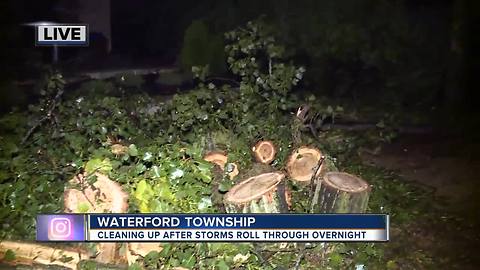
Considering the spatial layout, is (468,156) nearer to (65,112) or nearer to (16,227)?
(65,112)

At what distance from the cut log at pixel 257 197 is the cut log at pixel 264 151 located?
0.11 meters

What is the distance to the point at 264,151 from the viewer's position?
3293mm

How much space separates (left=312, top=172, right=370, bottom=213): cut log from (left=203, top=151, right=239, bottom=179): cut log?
42cm

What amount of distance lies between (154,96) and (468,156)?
1.50 m

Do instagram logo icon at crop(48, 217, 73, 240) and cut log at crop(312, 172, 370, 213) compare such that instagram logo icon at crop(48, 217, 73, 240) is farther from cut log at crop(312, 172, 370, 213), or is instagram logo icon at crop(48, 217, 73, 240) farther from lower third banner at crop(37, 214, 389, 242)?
cut log at crop(312, 172, 370, 213)

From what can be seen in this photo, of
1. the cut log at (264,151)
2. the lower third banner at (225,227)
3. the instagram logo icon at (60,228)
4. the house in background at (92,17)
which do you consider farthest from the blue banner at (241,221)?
the house in background at (92,17)

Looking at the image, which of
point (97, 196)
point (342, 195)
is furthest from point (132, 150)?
point (342, 195)

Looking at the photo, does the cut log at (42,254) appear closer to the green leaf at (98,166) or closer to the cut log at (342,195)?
the green leaf at (98,166)

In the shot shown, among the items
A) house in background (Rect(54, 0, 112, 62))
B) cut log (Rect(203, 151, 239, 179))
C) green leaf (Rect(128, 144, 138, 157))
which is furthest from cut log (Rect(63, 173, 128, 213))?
house in background (Rect(54, 0, 112, 62))

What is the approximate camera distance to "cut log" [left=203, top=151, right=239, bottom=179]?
3.26 meters

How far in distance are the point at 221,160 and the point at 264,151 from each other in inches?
8.8

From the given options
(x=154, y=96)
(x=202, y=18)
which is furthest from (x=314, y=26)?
(x=154, y=96)

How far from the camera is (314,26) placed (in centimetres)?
291

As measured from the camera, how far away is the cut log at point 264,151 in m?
3.27
